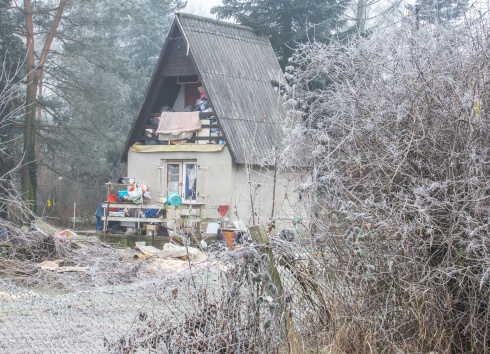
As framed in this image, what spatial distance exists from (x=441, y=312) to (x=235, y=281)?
1607 mm

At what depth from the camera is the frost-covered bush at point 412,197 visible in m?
4.87

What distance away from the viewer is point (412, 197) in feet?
16.9

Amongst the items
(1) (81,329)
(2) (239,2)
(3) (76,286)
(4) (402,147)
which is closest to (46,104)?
(2) (239,2)

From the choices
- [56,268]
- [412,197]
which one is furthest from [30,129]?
[412,197]

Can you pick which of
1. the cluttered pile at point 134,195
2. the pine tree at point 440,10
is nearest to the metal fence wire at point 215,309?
the pine tree at point 440,10

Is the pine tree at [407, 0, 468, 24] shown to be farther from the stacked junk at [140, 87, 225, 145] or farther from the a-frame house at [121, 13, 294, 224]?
the stacked junk at [140, 87, 225, 145]

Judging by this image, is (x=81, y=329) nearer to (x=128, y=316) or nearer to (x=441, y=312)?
(x=128, y=316)

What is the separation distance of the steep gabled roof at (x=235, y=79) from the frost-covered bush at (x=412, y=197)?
37.6 feet

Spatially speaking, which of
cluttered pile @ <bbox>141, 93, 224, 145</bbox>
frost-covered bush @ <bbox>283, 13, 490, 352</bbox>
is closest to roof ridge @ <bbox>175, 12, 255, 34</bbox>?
cluttered pile @ <bbox>141, 93, 224, 145</bbox>

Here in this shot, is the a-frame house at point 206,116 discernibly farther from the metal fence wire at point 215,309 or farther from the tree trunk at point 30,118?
the metal fence wire at point 215,309

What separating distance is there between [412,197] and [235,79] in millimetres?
15282

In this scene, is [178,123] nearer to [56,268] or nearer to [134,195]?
[134,195]

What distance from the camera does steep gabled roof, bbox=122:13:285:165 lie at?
18.5m

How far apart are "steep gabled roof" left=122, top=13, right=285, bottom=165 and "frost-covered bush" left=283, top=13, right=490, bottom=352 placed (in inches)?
452
